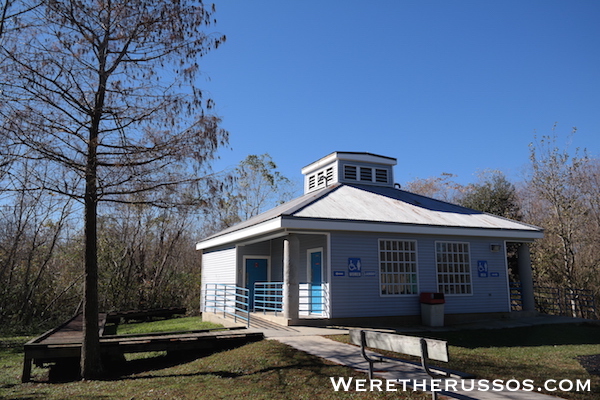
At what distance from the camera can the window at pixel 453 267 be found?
14852 millimetres

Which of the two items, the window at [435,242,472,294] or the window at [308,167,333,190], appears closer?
the window at [435,242,472,294]

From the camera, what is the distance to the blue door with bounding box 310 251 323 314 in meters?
14.1

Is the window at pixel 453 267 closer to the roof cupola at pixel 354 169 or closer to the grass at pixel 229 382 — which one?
the roof cupola at pixel 354 169

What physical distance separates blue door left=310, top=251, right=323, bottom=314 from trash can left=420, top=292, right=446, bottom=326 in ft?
11.1

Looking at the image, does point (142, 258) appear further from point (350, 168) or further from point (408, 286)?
point (408, 286)

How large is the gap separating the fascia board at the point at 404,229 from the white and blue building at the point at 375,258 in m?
0.03

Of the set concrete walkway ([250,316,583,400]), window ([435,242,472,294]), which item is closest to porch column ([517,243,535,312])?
window ([435,242,472,294])

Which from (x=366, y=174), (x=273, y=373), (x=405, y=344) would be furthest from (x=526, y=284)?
(x=273, y=373)

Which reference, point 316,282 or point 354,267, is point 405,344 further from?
point 316,282

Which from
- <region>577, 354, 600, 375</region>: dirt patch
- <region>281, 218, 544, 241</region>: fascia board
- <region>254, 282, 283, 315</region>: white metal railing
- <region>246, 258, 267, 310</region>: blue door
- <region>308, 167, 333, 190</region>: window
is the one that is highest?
<region>308, 167, 333, 190</region>: window

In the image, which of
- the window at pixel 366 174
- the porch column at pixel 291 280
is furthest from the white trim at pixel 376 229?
the window at pixel 366 174

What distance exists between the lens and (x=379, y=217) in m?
14.0

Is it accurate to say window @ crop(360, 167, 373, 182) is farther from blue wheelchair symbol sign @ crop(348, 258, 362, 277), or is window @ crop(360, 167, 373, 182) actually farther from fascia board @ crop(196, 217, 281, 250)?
blue wheelchair symbol sign @ crop(348, 258, 362, 277)

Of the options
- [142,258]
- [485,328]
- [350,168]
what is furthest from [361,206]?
[142,258]
